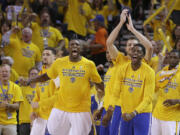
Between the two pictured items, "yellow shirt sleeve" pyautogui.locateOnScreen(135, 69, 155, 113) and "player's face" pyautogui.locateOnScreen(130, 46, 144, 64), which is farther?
"player's face" pyautogui.locateOnScreen(130, 46, 144, 64)

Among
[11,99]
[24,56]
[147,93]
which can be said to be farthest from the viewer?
[24,56]

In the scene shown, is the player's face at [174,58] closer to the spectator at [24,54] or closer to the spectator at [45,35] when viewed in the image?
the spectator at [24,54]

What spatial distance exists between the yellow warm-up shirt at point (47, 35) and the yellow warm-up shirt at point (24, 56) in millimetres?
710

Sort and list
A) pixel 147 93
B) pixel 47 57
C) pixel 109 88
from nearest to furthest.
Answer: pixel 147 93, pixel 109 88, pixel 47 57

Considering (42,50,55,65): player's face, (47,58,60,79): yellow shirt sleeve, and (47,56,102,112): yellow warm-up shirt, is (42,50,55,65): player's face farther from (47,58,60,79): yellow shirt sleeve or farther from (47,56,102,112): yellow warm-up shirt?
(47,56,102,112): yellow warm-up shirt

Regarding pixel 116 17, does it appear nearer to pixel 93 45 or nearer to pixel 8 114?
pixel 93 45

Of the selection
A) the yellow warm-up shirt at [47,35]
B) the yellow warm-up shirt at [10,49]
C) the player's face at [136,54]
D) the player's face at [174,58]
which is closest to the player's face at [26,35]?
the yellow warm-up shirt at [10,49]

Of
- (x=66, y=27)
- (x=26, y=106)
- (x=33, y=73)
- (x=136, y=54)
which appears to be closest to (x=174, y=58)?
(x=136, y=54)

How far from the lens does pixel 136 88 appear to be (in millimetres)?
7227

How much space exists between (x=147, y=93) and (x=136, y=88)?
207 millimetres

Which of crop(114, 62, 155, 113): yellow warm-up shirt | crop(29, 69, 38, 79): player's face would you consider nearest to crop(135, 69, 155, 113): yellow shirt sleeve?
crop(114, 62, 155, 113): yellow warm-up shirt

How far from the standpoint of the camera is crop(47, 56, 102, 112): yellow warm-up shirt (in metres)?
7.77

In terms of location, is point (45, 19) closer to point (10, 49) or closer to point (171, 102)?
point (10, 49)

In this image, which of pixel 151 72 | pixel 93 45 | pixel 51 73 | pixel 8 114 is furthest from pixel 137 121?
pixel 93 45
